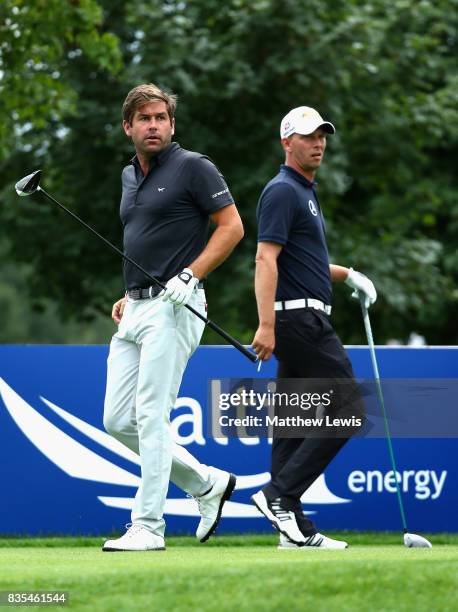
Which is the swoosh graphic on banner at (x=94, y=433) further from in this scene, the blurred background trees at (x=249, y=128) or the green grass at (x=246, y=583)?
the blurred background trees at (x=249, y=128)

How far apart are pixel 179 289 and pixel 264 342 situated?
0.58 m

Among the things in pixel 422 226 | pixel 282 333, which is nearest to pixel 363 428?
pixel 282 333

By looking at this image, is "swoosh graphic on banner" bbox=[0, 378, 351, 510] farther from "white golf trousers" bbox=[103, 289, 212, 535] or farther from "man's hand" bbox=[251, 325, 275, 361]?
A: "man's hand" bbox=[251, 325, 275, 361]

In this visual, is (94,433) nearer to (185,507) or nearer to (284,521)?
(185,507)

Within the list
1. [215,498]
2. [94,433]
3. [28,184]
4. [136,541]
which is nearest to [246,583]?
[136,541]

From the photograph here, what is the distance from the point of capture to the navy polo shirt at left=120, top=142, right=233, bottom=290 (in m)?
6.94

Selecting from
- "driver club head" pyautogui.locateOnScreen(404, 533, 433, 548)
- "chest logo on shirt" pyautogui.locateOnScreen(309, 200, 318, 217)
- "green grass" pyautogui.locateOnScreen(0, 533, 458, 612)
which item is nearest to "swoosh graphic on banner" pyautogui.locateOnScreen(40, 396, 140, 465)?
"driver club head" pyautogui.locateOnScreen(404, 533, 433, 548)

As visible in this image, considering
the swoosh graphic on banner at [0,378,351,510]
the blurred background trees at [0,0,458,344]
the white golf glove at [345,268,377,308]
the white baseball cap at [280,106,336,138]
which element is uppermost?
the white baseball cap at [280,106,336,138]

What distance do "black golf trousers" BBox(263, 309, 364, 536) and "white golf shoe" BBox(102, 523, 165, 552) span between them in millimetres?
679

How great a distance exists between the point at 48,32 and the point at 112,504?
295 inches

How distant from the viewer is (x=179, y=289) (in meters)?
6.66

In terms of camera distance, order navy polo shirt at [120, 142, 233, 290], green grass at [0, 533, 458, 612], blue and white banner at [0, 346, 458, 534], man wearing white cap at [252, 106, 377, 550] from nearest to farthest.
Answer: green grass at [0, 533, 458, 612]
navy polo shirt at [120, 142, 233, 290]
man wearing white cap at [252, 106, 377, 550]
blue and white banner at [0, 346, 458, 534]

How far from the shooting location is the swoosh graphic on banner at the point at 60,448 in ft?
28.9

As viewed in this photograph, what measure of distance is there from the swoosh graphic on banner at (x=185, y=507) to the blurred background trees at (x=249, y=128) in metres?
9.88
